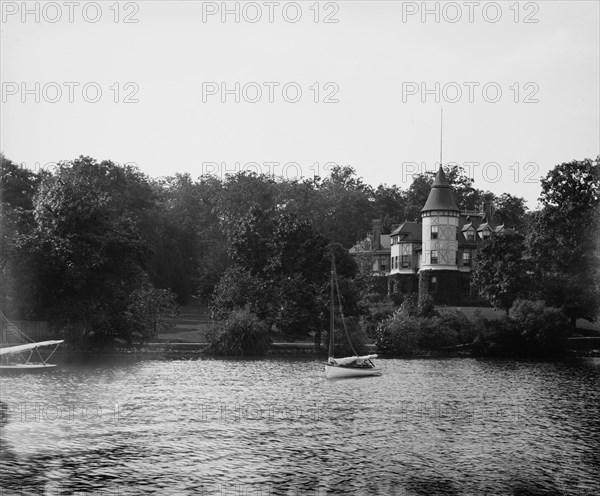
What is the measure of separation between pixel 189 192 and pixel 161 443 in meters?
126

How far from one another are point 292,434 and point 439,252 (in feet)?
329

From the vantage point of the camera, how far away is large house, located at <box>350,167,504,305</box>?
147500mm

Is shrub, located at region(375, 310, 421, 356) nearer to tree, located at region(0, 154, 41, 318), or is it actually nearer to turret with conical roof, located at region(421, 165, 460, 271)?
turret with conical roof, located at region(421, 165, 460, 271)

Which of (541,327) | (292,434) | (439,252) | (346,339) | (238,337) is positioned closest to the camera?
(292,434)

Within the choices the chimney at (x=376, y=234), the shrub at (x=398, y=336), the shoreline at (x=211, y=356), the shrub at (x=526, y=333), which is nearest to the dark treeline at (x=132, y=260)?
the shoreline at (x=211, y=356)

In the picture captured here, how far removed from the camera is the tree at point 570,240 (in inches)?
4651

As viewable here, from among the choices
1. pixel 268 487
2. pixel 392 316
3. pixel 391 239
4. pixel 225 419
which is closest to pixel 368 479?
pixel 268 487

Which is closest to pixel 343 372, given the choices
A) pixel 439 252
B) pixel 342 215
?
pixel 439 252

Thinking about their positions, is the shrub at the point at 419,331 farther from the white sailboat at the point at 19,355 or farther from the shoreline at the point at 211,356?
the white sailboat at the point at 19,355

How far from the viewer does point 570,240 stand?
11906cm

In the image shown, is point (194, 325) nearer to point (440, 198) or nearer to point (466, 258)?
point (440, 198)

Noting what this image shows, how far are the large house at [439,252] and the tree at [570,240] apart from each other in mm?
24815

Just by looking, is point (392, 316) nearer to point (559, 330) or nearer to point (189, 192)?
point (559, 330)

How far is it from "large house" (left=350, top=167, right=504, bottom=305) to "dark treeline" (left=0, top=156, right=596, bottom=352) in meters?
14.2
